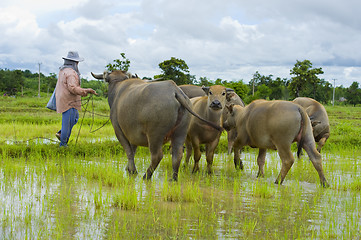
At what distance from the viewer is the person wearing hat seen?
21.3ft

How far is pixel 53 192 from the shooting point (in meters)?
4.29

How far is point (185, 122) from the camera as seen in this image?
15.4 ft

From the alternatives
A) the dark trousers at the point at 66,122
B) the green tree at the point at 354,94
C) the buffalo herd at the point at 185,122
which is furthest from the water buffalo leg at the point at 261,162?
the green tree at the point at 354,94

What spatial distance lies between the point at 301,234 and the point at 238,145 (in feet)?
8.63

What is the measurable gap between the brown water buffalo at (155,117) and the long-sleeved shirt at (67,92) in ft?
5.17

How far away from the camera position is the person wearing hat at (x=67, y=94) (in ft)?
21.3

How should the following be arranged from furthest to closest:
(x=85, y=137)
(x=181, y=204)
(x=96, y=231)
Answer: (x=85, y=137)
(x=181, y=204)
(x=96, y=231)

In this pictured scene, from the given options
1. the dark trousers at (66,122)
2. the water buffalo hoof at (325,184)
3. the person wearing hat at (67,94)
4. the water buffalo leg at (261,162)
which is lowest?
the water buffalo hoof at (325,184)

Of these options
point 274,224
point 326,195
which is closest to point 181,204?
point 274,224

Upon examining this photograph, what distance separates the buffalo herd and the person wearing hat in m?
0.83

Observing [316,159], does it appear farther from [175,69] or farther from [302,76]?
[302,76]

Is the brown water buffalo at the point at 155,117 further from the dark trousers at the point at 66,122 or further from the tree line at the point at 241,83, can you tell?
the tree line at the point at 241,83

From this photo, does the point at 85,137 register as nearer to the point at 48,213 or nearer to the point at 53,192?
the point at 53,192

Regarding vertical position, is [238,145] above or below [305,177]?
above
